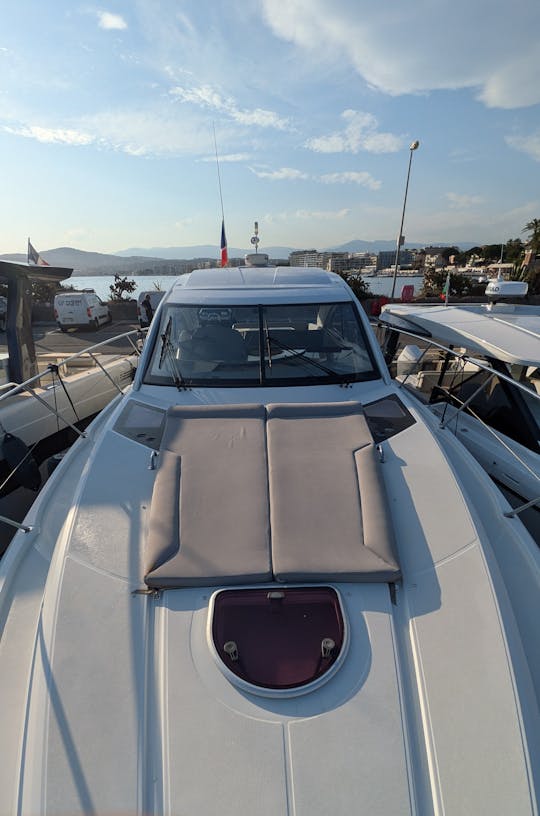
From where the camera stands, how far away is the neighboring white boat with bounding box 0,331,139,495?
323cm

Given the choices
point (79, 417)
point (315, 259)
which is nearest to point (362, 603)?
point (79, 417)

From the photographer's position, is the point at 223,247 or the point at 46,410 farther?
the point at 223,247

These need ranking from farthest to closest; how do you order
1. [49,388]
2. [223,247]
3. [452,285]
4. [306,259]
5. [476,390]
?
[452,285]
[223,247]
[306,259]
[49,388]
[476,390]

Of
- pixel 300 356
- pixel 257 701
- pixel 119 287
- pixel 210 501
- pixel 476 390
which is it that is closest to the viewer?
pixel 257 701

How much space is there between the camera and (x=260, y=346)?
3277 mm

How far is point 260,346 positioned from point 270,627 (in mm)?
2072

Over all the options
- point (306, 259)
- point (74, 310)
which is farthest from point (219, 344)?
point (74, 310)

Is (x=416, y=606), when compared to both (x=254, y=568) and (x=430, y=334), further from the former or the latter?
(x=430, y=334)

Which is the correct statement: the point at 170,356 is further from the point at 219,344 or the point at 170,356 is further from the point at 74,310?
the point at 74,310

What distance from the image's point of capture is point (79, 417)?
4.89m

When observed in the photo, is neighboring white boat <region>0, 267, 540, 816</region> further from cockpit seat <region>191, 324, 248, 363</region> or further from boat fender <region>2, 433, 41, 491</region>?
cockpit seat <region>191, 324, 248, 363</region>

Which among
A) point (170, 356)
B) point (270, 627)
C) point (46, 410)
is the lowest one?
point (46, 410)

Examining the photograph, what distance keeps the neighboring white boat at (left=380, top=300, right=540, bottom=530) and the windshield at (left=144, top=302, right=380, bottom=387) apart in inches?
30.3

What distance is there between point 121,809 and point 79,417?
414cm
